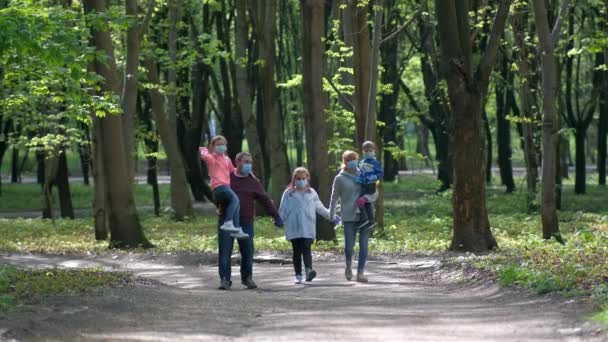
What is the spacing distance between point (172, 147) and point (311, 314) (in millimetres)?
22188

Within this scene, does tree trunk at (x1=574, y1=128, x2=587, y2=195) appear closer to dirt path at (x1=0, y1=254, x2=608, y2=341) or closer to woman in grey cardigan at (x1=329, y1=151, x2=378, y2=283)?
woman in grey cardigan at (x1=329, y1=151, x2=378, y2=283)

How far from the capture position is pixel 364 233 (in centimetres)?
1603

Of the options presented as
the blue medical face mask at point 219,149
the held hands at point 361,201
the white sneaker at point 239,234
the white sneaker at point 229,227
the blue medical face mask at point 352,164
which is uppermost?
the blue medical face mask at point 219,149

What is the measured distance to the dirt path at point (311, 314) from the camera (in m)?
9.93

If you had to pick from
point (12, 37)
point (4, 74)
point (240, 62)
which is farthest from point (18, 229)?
point (12, 37)

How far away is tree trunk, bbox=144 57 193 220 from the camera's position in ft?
107

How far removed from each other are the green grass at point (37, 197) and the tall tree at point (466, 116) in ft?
91.9

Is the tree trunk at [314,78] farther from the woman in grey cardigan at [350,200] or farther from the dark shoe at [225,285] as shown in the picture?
the dark shoe at [225,285]

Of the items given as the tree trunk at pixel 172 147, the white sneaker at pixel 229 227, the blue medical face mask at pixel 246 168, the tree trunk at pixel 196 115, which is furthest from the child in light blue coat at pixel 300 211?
the tree trunk at pixel 196 115

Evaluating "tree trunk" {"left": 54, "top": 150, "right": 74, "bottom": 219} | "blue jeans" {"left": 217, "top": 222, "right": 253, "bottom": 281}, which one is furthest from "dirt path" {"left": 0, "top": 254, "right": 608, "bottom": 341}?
"tree trunk" {"left": 54, "top": 150, "right": 74, "bottom": 219}

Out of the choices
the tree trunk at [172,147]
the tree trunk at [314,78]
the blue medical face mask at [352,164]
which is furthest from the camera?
the tree trunk at [172,147]

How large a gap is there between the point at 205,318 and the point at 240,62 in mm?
19609

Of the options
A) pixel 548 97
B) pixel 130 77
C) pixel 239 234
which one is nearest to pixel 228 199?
pixel 239 234

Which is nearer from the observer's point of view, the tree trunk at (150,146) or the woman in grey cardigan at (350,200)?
the woman in grey cardigan at (350,200)
